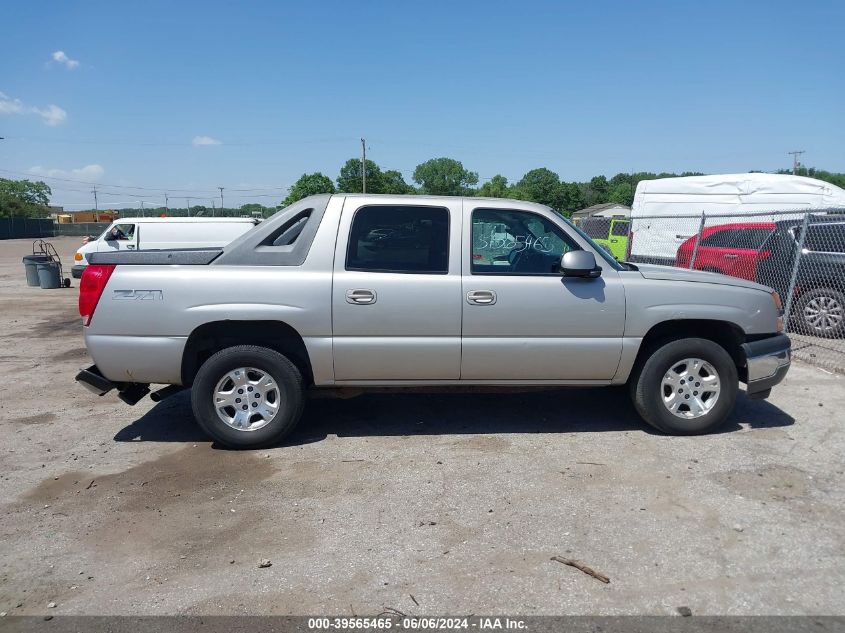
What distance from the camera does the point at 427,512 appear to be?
12.7 ft

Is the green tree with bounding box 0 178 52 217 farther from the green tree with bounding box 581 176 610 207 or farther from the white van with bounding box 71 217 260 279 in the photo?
the green tree with bounding box 581 176 610 207

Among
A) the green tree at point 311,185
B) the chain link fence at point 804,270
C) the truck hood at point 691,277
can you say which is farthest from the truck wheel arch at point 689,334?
the green tree at point 311,185

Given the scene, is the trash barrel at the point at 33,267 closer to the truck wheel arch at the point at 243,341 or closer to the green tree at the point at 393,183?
the truck wheel arch at the point at 243,341

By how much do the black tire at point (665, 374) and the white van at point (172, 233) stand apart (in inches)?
447

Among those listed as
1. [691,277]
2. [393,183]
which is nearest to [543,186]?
[393,183]

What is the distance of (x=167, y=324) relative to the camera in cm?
463

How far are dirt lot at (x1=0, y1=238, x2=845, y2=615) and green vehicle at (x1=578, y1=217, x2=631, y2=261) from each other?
11.5 m

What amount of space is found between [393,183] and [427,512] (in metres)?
83.4

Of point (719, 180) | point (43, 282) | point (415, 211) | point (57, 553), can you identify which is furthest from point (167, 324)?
point (719, 180)

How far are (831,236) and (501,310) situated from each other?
724cm

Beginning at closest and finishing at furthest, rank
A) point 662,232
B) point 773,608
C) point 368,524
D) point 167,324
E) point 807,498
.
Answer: point 773,608, point 368,524, point 807,498, point 167,324, point 662,232

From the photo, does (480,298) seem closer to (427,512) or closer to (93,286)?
(427,512)

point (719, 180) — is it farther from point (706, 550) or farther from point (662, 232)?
point (706, 550)

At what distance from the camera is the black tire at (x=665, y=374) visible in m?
4.97
